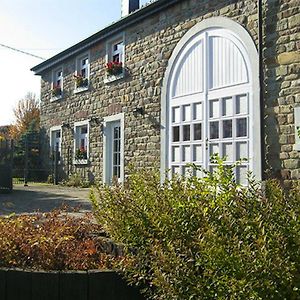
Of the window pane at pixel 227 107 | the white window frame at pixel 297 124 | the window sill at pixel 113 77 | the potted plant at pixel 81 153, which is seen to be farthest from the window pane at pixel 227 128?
the potted plant at pixel 81 153

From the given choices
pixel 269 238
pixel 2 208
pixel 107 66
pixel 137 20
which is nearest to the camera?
pixel 269 238

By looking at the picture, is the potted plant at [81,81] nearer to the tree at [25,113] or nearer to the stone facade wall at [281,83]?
the stone facade wall at [281,83]

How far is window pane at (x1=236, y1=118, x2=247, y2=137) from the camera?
28.9ft

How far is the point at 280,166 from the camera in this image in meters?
7.98

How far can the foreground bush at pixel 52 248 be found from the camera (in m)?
3.13

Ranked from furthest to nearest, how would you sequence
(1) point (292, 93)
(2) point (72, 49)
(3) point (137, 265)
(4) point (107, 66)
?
(2) point (72, 49) → (4) point (107, 66) → (1) point (292, 93) → (3) point (137, 265)

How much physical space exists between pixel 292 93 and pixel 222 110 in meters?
1.80

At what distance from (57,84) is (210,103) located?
9638 mm

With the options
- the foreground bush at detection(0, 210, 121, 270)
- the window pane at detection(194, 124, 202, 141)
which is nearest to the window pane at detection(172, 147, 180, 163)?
the window pane at detection(194, 124, 202, 141)

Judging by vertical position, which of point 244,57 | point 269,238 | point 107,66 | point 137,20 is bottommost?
point 269,238

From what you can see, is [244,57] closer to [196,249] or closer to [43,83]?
[196,249]

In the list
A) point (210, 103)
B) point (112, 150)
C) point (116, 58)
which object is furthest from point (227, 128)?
point (116, 58)

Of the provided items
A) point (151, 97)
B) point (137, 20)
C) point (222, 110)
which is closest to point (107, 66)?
point (137, 20)

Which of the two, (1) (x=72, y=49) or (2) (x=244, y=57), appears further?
(1) (x=72, y=49)
